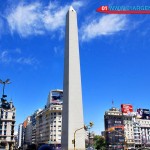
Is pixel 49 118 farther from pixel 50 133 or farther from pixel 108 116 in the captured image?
pixel 108 116

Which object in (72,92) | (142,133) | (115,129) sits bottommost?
(142,133)

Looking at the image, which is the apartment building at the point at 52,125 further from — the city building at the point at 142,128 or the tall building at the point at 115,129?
the city building at the point at 142,128

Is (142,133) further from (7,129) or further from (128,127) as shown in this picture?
(7,129)

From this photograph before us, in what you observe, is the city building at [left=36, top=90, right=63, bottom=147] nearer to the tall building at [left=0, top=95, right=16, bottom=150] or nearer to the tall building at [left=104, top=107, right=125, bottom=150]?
the tall building at [left=0, top=95, right=16, bottom=150]

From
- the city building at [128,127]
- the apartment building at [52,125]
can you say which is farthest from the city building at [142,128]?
the apartment building at [52,125]

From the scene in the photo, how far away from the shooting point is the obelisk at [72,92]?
128ft

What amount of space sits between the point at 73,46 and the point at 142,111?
111 metres

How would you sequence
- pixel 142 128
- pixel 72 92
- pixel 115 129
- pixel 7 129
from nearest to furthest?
pixel 72 92, pixel 7 129, pixel 115 129, pixel 142 128

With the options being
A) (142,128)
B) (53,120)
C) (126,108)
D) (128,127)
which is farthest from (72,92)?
(142,128)

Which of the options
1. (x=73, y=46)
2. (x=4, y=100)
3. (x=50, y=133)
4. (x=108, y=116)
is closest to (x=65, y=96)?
(x=73, y=46)

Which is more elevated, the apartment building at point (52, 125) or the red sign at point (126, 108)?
the red sign at point (126, 108)

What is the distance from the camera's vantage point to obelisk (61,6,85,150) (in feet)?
128

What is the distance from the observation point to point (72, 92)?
1591 inches

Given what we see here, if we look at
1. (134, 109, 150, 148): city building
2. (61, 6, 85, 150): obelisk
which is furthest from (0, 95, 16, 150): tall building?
(134, 109, 150, 148): city building
